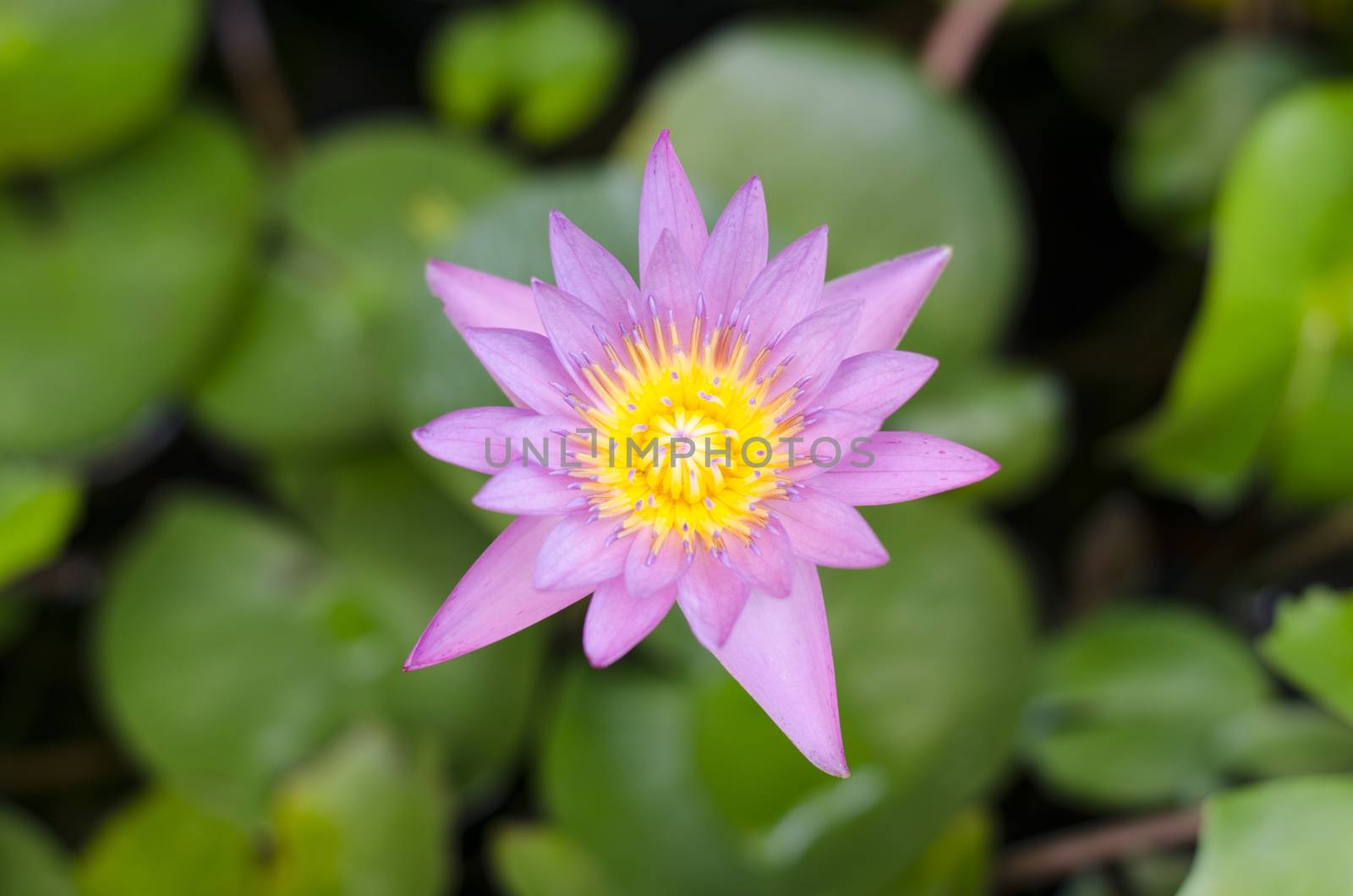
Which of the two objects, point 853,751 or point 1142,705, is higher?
point 853,751

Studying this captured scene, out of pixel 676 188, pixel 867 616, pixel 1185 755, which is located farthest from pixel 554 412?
pixel 1185 755

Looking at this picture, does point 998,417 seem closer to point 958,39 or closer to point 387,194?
point 958,39

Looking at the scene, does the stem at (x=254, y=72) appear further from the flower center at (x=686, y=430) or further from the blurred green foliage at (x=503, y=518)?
the flower center at (x=686, y=430)

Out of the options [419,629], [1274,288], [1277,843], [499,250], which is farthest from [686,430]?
[1274,288]

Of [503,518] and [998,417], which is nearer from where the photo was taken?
[503,518]

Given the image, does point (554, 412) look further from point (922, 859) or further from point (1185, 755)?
point (1185, 755)

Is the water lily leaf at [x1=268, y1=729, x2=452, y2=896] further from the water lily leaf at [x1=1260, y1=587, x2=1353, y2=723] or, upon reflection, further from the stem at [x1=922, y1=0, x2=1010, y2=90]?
the stem at [x1=922, y1=0, x2=1010, y2=90]
